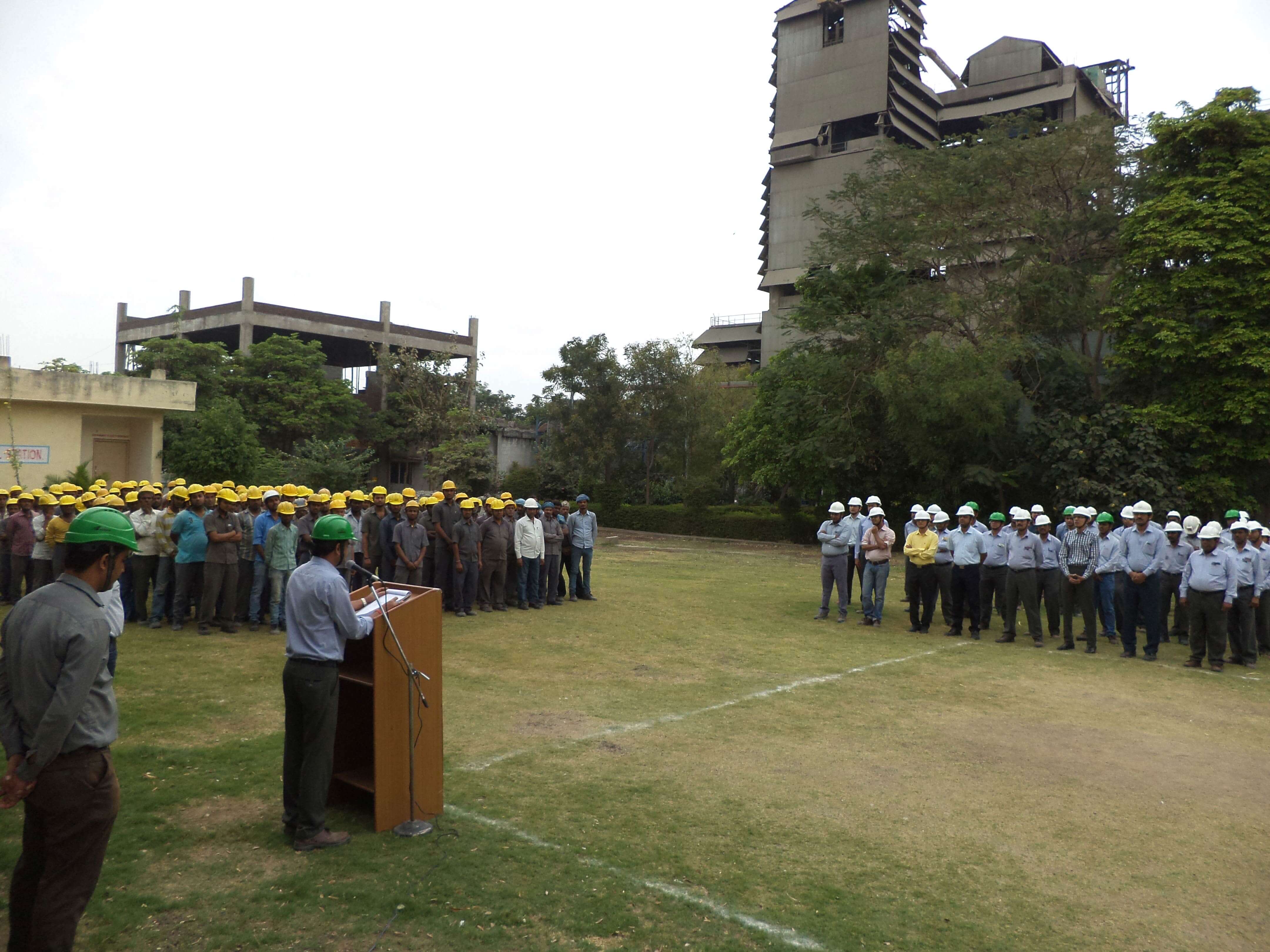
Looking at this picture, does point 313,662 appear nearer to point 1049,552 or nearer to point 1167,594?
point 1049,552

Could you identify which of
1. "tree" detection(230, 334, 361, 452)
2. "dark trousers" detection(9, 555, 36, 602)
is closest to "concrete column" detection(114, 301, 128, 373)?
"tree" detection(230, 334, 361, 452)

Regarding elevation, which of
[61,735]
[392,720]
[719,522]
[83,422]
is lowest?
[719,522]

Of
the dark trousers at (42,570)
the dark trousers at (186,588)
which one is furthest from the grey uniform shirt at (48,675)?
the dark trousers at (42,570)

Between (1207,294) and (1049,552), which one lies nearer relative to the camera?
(1049,552)

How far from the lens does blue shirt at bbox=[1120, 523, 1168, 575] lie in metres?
11.8

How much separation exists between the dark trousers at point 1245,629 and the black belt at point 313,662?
10.9m

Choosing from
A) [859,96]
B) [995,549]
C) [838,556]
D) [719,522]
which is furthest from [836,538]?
[859,96]

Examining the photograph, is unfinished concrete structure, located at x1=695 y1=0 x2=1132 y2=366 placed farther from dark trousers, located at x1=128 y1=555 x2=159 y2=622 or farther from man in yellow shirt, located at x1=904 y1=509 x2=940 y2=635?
dark trousers, located at x1=128 y1=555 x2=159 y2=622

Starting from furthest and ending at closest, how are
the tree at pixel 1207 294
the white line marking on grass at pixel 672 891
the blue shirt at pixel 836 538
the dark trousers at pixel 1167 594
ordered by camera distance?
the tree at pixel 1207 294
the blue shirt at pixel 836 538
the dark trousers at pixel 1167 594
the white line marking on grass at pixel 672 891

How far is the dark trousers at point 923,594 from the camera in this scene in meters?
13.3

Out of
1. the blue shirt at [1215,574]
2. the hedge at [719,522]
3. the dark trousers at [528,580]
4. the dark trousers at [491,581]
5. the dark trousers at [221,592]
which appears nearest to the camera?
the blue shirt at [1215,574]

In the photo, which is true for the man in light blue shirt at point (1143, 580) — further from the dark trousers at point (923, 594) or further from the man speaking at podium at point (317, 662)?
the man speaking at podium at point (317, 662)

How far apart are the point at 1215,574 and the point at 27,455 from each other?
30083 millimetres

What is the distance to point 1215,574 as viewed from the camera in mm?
10859
